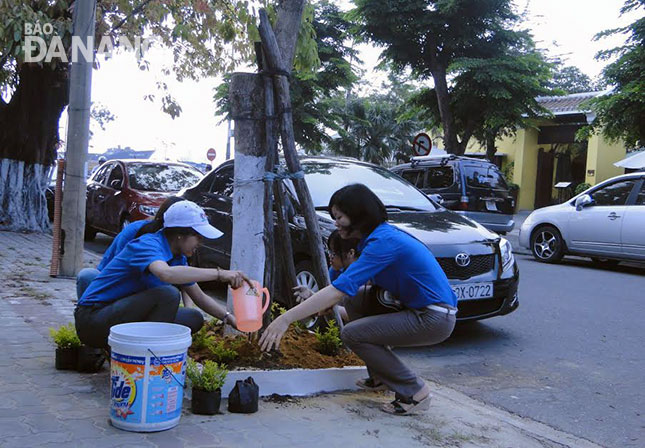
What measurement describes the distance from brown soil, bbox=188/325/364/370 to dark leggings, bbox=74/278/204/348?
0.49m

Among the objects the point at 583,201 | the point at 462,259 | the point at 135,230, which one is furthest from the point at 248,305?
the point at 583,201

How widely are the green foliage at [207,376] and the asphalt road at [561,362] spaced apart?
1975 millimetres

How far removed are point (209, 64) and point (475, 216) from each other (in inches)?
267

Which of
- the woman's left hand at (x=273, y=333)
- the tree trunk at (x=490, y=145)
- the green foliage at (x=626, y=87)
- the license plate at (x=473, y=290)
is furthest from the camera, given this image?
the tree trunk at (x=490, y=145)

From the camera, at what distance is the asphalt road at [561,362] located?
172 inches

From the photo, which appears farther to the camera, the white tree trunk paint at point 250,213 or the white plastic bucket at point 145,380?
the white tree trunk paint at point 250,213

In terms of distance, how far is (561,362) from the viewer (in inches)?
221

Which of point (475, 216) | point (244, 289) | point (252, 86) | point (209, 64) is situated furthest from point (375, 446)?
point (209, 64)

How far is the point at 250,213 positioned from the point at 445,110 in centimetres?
1730

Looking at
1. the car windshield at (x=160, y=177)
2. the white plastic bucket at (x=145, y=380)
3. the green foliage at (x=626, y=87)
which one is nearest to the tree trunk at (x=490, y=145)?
the green foliage at (x=626, y=87)

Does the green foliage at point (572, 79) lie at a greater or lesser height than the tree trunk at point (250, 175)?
greater

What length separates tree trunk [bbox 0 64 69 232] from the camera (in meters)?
13.3

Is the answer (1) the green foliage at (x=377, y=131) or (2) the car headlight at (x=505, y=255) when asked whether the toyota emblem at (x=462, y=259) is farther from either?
(1) the green foliage at (x=377, y=131)

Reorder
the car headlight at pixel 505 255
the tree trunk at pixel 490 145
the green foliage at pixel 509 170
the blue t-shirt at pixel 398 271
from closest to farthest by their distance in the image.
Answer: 1. the blue t-shirt at pixel 398 271
2. the car headlight at pixel 505 255
3. the tree trunk at pixel 490 145
4. the green foliage at pixel 509 170
